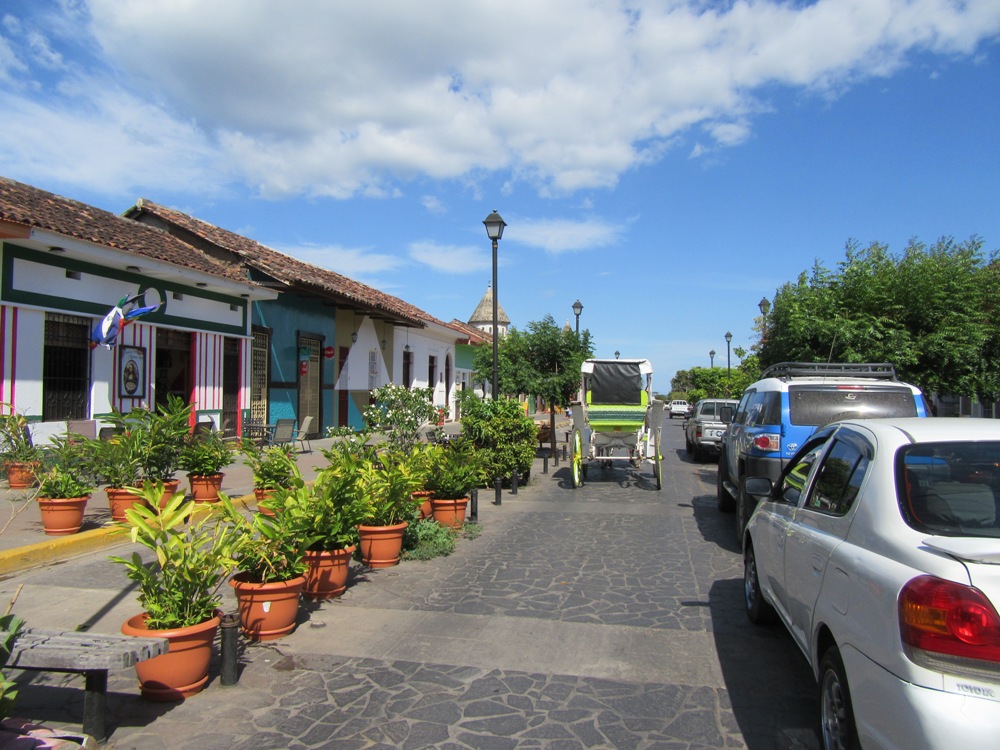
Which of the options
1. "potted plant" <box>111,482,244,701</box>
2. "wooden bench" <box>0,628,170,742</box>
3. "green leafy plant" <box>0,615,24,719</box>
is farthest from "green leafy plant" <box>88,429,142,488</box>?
"green leafy plant" <box>0,615,24,719</box>

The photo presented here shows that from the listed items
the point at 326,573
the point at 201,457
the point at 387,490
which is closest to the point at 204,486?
the point at 201,457

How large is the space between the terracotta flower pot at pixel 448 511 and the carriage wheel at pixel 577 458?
4901 millimetres

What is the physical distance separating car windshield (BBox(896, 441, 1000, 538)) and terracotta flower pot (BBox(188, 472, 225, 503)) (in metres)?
8.67

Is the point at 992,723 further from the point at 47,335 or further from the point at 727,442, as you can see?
the point at 47,335

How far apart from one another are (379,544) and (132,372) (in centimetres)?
947

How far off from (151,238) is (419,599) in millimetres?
13418

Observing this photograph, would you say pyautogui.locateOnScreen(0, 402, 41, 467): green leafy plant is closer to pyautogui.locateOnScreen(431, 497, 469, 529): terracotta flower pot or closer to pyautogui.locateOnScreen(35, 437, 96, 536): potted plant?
pyautogui.locateOnScreen(35, 437, 96, 536): potted plant

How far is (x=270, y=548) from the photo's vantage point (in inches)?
208

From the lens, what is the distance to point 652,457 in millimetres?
13547

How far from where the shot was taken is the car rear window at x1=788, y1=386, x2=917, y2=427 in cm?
770

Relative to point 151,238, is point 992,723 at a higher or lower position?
lower

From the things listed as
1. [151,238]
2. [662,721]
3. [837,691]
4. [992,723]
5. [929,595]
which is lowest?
[662,721]

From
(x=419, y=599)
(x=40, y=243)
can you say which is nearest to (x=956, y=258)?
(x=419, y=599)

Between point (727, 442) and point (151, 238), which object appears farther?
point (151, 238)
